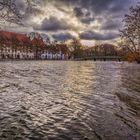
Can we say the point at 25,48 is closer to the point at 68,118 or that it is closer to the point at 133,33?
the point at 133,33

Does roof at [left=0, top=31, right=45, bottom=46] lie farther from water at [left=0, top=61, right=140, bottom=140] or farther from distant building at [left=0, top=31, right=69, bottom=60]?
water at [left=0, top=61, right=140, bottom=140]

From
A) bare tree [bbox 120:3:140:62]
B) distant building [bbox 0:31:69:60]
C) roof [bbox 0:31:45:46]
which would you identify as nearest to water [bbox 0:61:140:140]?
bare tree [bbox 120:3:140:62]

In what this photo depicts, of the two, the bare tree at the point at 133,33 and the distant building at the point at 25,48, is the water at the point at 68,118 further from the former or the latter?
the distant building at the point at 25,48

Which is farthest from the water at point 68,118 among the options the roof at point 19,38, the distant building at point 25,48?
the roof at point 19,38

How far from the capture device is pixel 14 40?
167125 millimetres

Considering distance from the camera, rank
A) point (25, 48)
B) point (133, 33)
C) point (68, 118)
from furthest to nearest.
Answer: point (25, 48), point (133, 33), point (68, 118)

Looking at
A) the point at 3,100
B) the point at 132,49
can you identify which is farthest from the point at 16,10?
the point at 132,49

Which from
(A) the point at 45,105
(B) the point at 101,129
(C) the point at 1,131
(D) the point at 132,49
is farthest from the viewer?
(D) the point at 132,49

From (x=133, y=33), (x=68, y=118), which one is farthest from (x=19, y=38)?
(x=68, y=118)

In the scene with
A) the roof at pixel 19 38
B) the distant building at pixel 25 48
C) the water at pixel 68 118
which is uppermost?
the roof at pixel 19 38

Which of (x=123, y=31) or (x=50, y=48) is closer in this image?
(x=123, y=31)

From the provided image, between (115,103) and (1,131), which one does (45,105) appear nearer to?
(115,103)

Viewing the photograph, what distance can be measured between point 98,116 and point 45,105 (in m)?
2.99

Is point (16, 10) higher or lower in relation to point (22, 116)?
higher
